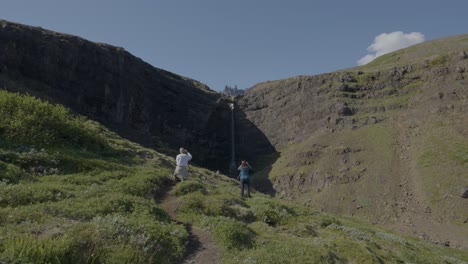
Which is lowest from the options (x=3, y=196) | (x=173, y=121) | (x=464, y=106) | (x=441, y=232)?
(x=441, y=232)

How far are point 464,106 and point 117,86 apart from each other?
65.5 metres

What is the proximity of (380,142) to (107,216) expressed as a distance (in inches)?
2482

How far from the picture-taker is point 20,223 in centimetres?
990

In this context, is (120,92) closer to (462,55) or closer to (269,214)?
(269,214)

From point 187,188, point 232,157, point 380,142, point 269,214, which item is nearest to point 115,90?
point 232,157

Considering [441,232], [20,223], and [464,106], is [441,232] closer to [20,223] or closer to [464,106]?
[464,106]

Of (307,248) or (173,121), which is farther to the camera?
(173,121)

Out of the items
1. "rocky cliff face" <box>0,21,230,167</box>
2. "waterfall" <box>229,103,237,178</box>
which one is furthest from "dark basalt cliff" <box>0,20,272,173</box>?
"waterfall" <box>229,103,237,178</box>

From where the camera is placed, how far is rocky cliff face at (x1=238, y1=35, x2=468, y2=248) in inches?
2012

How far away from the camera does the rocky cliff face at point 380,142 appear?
51.1 meters

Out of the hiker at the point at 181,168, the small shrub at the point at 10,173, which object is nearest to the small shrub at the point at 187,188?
the hiker at the point at 181,168

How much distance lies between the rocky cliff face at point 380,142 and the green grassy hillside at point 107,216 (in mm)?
34424

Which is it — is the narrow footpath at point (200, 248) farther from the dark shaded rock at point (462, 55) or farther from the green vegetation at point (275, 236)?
the dark shaded rock at point (462, 55)

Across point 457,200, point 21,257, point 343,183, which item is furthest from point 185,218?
point 343,183
